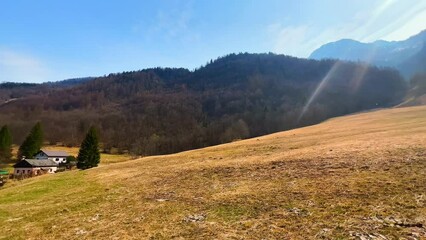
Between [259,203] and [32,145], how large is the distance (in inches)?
4390

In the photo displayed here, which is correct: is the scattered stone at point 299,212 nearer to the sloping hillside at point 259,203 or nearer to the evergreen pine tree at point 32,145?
the sloping hillside at point 259,203

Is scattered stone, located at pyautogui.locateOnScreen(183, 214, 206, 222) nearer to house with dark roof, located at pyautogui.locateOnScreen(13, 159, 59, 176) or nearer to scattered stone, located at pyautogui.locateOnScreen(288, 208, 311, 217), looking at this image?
scattered stone, located at pyautogui.locateOnScreen(288, 208, 311, 217)

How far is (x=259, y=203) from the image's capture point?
18625mm

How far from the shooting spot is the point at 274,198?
19.2 meters

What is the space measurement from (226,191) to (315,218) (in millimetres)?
8720

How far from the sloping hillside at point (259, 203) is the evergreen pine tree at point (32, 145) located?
8624 centimetres

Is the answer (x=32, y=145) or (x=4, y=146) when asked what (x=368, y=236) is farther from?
(x=4, y=146)

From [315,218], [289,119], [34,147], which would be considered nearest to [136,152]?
[34,147]

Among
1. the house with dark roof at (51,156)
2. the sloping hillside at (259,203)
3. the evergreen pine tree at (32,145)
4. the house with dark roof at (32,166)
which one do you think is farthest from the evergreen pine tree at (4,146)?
the sloping hillside at (259,203)

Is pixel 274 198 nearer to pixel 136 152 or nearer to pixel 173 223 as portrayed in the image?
pixel 173 223

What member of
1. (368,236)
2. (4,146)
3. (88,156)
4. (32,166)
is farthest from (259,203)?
(4,146)

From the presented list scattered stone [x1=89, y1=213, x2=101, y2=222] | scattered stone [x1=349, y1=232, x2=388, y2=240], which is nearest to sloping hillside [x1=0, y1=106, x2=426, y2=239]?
scattered stone [x1=349, y1=232, x2=388, y2=240]

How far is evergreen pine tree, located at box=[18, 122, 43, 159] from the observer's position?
352 ft

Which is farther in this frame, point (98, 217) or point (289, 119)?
point (289, 119)
